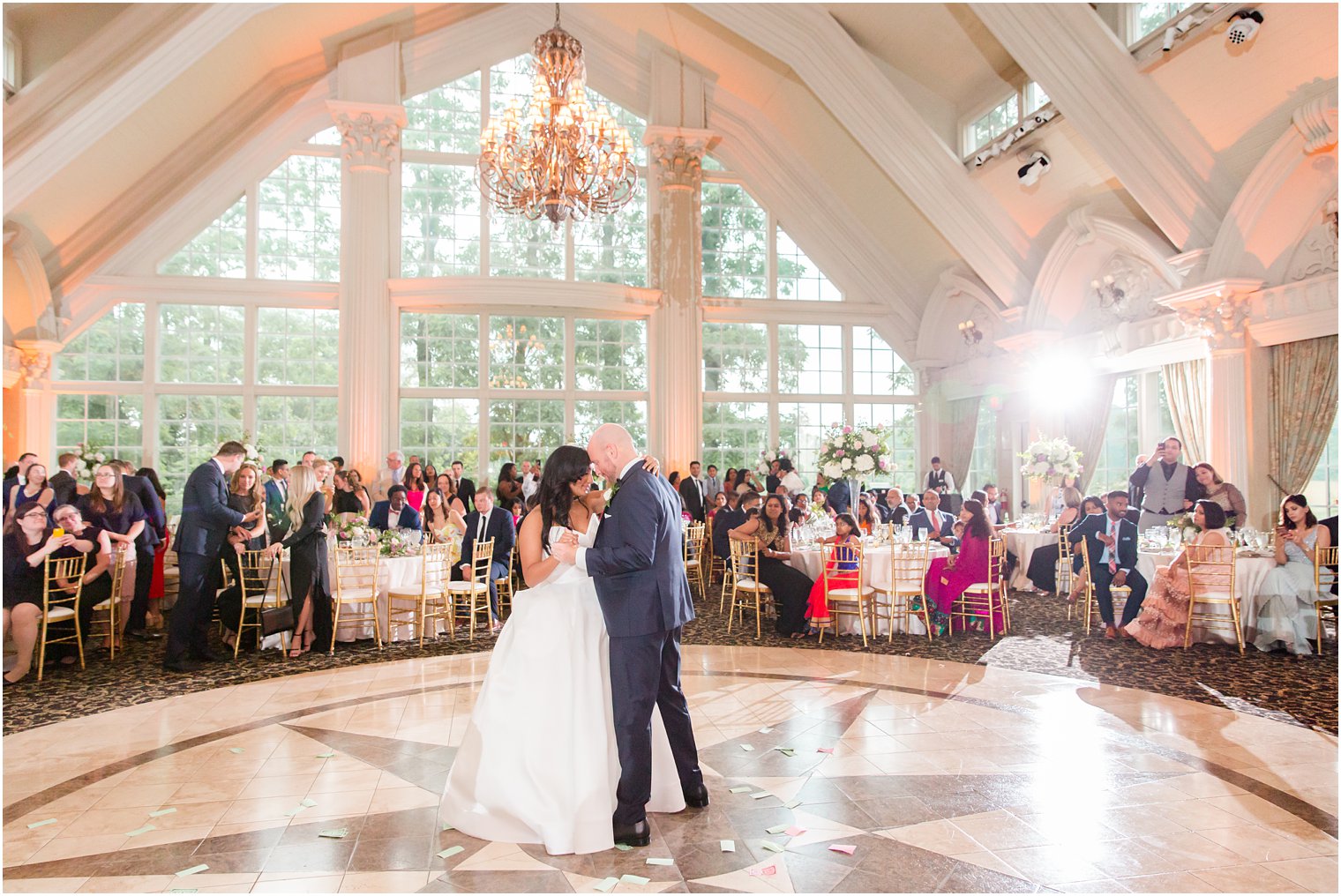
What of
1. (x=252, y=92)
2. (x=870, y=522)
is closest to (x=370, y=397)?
(x=252, y=92)

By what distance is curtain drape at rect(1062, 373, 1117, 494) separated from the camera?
1102cm

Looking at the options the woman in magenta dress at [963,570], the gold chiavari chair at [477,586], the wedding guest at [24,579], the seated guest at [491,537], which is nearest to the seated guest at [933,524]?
the woman in magenta dress at [963,570]

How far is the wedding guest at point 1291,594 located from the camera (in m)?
6.51

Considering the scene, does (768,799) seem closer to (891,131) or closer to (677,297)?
(891,131)

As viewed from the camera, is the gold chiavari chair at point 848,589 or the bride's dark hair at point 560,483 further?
the gold chiavari chair at point 848,589

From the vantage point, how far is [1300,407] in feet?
27.8

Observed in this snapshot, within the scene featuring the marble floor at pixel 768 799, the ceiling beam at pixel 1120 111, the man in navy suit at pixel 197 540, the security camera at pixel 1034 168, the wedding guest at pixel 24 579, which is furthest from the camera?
the security camera at pixel 1034 168

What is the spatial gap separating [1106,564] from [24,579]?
8.52 metres

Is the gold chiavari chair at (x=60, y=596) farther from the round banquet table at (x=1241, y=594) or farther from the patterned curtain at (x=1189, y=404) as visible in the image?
the patterned curtain at (x=1189, y=404)

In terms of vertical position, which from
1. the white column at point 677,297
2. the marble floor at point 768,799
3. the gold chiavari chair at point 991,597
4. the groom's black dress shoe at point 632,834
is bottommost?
the marble floor at point 768,799

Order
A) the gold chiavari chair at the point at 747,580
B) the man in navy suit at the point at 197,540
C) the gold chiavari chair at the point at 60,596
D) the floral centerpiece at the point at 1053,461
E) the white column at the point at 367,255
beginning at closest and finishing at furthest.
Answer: the gold chiavari chair at the point at 60,596 < the man in navy suit at the point at 197,540 < the gold chiavari chair at the point at 747,580 < the floral centerpiece at the point at 1053,461 < the white column at the point at 367,255

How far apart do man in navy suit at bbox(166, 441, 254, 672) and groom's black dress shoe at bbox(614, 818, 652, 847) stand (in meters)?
4.37

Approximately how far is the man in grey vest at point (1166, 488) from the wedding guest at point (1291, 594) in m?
1.31

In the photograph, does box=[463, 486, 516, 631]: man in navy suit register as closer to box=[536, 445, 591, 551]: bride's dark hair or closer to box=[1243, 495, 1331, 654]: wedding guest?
box=[536, 445, 591, 551]: bride's dark hair
